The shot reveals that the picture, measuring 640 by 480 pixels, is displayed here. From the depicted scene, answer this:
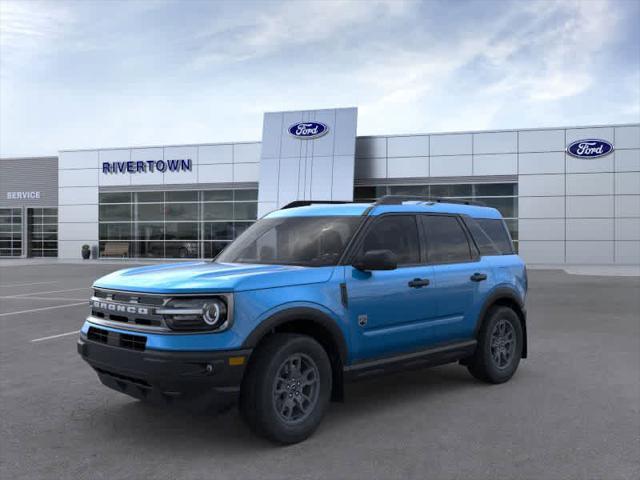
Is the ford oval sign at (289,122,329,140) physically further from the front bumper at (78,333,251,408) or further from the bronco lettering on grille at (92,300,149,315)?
the front bumper at (78,333,251,408)

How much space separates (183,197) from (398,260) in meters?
33.2

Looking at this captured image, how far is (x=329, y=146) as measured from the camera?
109 ft

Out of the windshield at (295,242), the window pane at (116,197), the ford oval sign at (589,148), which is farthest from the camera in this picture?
the window pane at (116,197)

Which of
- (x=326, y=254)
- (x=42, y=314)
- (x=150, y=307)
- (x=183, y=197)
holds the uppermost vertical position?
(x=183, y=197)

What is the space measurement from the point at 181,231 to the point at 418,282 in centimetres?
3336

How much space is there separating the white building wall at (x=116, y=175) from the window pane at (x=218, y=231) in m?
2.52

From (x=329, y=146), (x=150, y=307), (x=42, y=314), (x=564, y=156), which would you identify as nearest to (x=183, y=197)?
(x=329, y=146)

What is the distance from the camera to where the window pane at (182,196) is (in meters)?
37.3

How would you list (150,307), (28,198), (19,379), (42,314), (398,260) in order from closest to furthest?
(150,307)
(398,260)
(19,379)
(42,314)
(28,198)

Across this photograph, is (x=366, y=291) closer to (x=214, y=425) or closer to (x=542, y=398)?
(x=214, y=425)

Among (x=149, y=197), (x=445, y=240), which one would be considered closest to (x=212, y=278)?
(x=445, y=240)

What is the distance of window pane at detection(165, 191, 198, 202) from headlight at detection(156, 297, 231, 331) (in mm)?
33643

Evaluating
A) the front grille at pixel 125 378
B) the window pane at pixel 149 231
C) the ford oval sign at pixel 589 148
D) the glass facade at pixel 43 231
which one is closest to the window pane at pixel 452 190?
the ford oval sign at pixel 589 148

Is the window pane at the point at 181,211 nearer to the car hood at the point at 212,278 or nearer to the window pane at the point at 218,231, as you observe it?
the window pane at the point at 218,231
